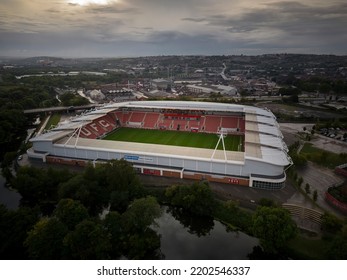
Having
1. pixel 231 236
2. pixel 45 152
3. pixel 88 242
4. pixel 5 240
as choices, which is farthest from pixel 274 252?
pixel 45 152

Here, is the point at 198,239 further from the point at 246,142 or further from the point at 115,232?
the point at 246,142

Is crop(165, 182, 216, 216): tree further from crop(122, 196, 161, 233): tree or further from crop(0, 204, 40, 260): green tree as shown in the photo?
crop(0, 204, 40, 260): green tree

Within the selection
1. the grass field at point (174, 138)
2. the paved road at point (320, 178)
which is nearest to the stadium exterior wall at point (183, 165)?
the paved road at point (320, 178)

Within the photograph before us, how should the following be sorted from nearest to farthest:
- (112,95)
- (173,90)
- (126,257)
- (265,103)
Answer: (126,257), (265,103), (112,95), (173,90)

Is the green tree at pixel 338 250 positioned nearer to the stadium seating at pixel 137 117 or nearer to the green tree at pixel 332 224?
the green tree at pixel 332 224

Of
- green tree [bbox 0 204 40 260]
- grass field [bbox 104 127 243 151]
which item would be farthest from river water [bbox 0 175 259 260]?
grass field [bbox 104 127 243 151]

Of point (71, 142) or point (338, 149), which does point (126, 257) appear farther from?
point (338, 149)
